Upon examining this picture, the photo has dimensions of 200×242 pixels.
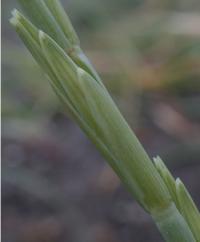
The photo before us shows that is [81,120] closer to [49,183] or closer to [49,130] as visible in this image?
[49,183]

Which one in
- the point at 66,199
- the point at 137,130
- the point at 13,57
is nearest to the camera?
the point at 66,199

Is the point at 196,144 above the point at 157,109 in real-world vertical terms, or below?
below

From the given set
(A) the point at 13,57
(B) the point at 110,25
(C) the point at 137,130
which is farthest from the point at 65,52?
(B) the point at 110,25

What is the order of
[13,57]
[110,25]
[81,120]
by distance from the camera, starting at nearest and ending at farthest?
[81,120], [13,57], [110,25]

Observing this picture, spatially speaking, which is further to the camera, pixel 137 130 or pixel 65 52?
pixel 137 130

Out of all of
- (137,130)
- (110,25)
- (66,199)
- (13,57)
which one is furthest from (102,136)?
(110,25)

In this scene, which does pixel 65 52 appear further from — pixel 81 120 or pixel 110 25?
pixel 110 25

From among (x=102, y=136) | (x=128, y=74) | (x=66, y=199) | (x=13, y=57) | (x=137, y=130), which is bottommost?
(x=102, y=136)
